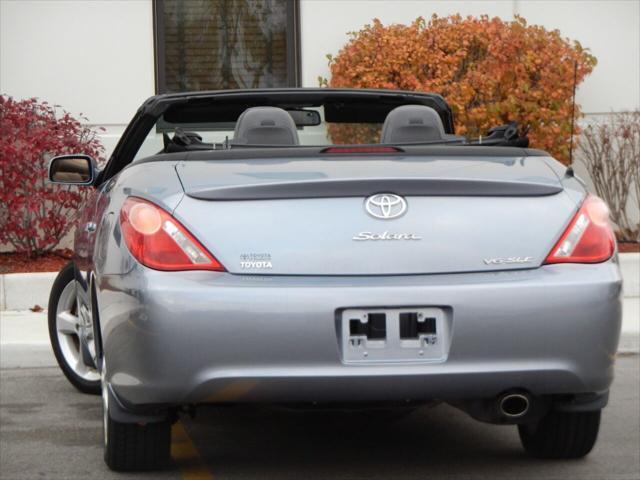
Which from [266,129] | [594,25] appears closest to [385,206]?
[266,129]

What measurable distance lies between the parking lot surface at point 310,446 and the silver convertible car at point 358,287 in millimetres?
380

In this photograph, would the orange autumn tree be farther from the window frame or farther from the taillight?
the taillight

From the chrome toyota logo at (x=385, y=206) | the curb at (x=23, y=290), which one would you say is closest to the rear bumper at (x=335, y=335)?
the chrome toyota logo at (x=385, y=206)

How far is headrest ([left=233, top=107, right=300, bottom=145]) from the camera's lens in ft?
17.2

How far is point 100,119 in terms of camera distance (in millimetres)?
12102

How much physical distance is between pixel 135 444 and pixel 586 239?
1.79 meters

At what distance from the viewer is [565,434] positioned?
514 cm

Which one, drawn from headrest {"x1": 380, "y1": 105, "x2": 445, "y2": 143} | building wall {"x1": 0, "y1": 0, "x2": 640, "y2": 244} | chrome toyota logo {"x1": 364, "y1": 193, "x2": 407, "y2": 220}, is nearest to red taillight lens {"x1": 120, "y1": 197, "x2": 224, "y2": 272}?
chrome toyota logo {"x1": 364, "y1": 193, "x2": 407, "y2": 220}

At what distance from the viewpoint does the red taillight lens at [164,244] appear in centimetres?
430

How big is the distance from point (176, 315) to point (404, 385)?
0.76m

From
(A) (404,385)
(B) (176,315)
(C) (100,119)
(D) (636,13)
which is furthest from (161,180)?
(D) (636,13)

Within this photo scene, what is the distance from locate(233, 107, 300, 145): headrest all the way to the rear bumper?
107 cm

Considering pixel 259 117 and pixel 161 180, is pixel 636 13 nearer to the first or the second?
pixel 259 117

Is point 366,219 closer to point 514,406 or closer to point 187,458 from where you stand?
point 514,406
